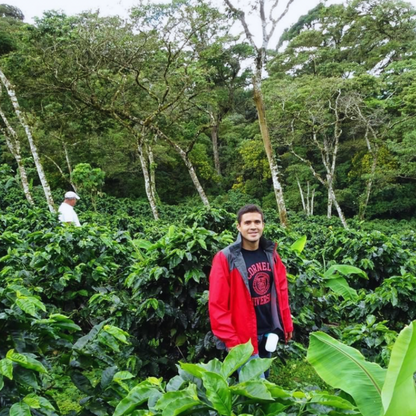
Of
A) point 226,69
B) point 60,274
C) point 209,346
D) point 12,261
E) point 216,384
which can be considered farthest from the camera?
point 226,69

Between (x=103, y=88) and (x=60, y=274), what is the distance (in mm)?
13603

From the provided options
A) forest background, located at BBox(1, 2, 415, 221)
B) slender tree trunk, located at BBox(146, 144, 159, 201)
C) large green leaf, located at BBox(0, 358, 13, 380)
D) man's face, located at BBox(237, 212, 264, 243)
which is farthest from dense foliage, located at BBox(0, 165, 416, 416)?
slender tree trunk, located at BBox(146, 144, 159, 201)

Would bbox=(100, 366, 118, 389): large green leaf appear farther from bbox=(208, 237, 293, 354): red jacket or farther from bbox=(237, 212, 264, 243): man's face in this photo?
bbox=(237, 212, 264, 243): man's face

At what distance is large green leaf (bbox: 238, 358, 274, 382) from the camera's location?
57.3 inches

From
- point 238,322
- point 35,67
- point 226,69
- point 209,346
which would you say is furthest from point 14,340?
point 226,69

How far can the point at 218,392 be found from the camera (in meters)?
1.29

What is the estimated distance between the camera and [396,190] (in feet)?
80.0

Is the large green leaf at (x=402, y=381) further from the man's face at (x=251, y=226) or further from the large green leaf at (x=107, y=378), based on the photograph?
the man's face at (x=251, y=226)

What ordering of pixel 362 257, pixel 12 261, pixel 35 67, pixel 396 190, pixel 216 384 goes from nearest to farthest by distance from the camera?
pixel 216 384
pixel 12 261
pixel 362 257
pixel 35 67
pixel 396 190

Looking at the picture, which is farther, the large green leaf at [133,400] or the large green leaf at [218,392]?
the large green leaf at [133,400]

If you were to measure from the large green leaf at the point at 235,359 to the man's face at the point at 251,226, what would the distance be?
1439 mm

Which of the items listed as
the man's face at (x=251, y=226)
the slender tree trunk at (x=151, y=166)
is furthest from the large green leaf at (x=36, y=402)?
the slender tree trunk at (x=151, y=166)

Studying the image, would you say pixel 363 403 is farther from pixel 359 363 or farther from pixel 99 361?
pixel 99 361

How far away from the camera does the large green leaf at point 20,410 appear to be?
5.08 feet
